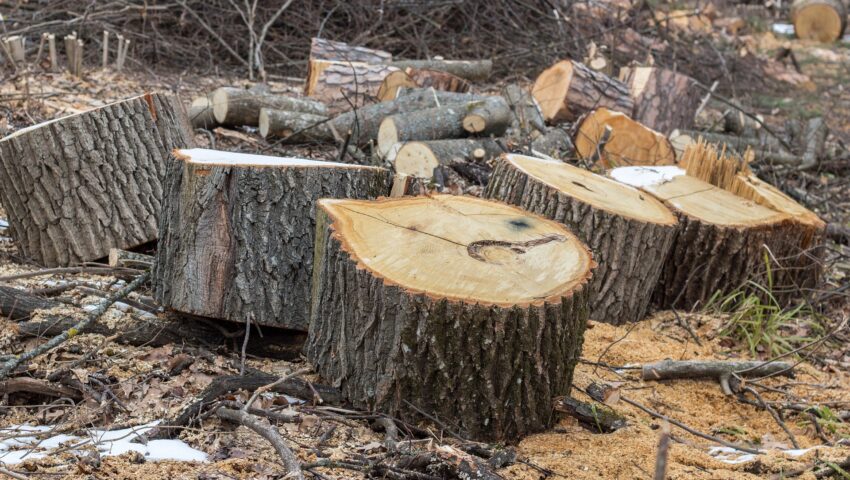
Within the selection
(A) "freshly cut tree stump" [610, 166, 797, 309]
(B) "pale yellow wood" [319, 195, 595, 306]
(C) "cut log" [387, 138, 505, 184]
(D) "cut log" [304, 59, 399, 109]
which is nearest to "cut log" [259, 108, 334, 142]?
(C) "cut log" [387, 138, 505, 184]

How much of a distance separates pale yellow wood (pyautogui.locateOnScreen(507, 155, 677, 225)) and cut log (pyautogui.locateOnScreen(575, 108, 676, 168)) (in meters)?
2.15

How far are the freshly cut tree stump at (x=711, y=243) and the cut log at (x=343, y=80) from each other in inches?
141

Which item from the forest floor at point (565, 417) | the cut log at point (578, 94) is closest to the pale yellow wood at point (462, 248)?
the forest floor at point (565, 417)

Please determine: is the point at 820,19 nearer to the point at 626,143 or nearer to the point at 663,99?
the point at 663,99

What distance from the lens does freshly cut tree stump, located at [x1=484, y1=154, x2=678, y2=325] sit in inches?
165

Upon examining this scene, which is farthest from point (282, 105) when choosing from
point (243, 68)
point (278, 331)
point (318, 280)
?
point (318, 280)

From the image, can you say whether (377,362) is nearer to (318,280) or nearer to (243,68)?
(318,280)

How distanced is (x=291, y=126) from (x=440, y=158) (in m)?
1.45

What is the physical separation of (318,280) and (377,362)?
0.43 metres

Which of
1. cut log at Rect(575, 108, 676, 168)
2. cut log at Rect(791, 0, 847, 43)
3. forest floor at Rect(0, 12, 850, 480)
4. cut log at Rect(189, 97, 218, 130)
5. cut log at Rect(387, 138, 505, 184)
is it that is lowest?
forest floor at Rect(0, 12, 850, 480)

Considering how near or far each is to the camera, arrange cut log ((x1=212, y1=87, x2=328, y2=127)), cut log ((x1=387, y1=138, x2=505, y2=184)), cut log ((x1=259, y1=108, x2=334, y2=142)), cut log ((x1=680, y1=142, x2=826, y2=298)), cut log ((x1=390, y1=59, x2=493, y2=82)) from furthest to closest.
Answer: cut log ((x1=390, y1=59, x2=493, y2=82)) → cut log ((x1=212, y1=87, x2=328, y2=127)) → cut log ((x1=259, y1=108, x2=334, y2=142)) → cut log ((x1=387, y1=138, x2=505, y2=184)) → cut log ((x1=680, y1=142, x2=826, y2=298))

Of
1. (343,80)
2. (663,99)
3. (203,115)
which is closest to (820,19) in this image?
(663,99)

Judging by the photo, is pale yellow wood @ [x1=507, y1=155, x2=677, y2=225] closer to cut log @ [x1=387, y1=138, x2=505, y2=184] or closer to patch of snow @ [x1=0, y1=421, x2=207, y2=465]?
cut log @ [x1=387, y1=138, x2=505, y2=184]

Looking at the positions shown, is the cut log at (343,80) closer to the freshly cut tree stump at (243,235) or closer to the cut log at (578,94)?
the cut log at (578,94)
